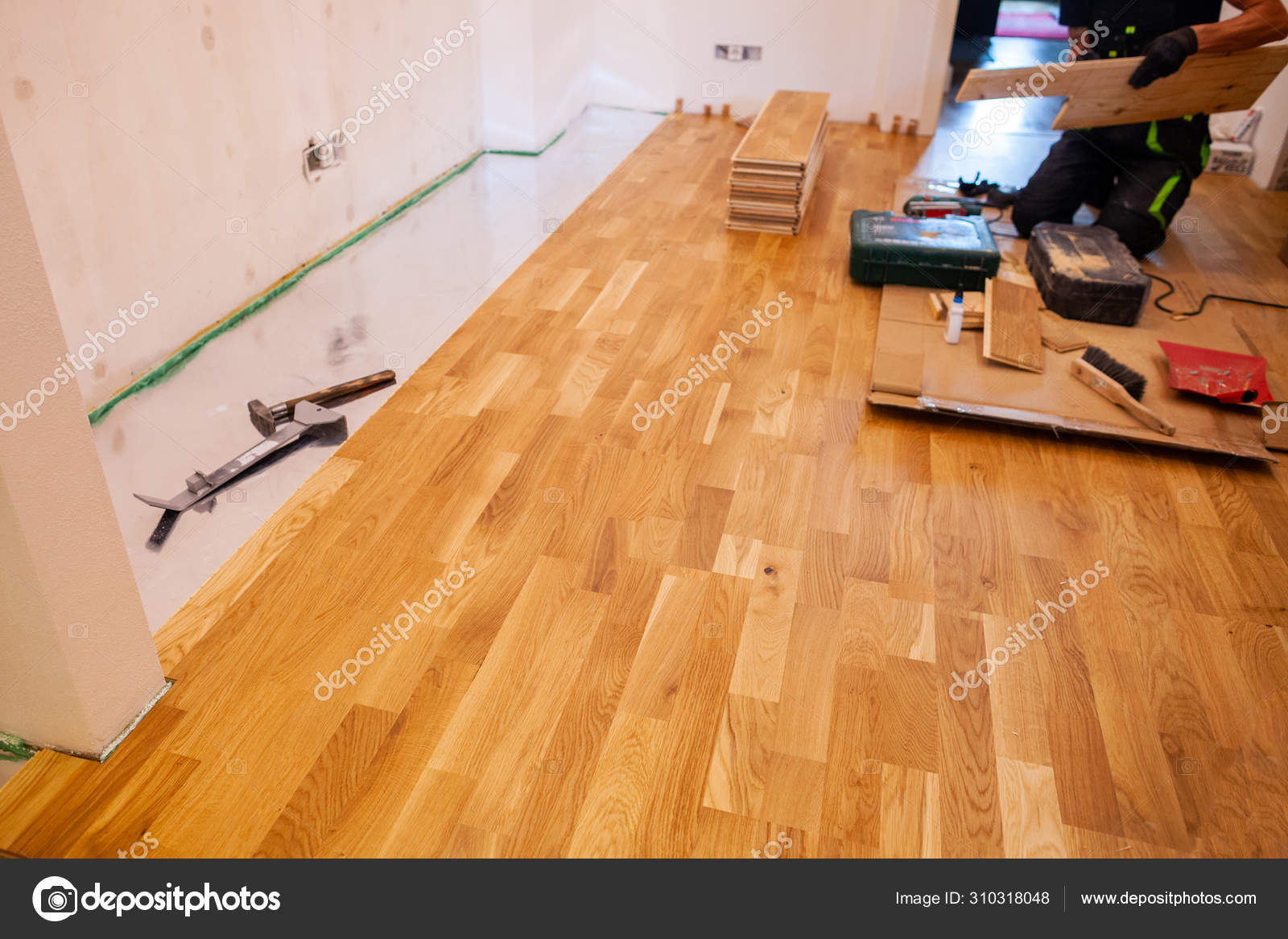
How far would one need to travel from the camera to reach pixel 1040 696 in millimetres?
1897

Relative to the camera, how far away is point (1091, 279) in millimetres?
3264

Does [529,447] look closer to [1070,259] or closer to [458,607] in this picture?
[458,607]

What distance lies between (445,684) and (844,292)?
8.15ft

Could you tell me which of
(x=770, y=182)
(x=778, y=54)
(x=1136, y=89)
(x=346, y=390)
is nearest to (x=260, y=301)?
(x=346, y=390)

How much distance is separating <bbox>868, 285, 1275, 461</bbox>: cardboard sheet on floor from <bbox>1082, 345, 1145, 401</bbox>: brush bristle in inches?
2.3

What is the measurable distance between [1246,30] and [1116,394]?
5.83 ft

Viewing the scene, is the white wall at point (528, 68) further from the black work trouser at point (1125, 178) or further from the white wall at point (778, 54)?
the black work trouser at point (1125, 178)

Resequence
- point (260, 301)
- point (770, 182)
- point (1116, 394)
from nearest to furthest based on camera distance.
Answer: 1. point (1116, 394)
2. point (260, 301)
3. point (770, 182)

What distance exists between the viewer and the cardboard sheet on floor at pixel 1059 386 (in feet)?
8.89

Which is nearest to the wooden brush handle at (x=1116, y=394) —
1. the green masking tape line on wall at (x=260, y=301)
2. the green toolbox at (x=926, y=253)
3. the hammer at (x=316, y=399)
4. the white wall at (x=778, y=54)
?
the green toolbox at (x=926, y=253)

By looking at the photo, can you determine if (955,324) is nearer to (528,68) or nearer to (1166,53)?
(1166,53)

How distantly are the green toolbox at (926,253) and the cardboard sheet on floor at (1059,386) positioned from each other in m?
0.31

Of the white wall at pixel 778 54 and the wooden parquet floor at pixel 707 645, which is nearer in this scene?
the wooden parquet floor at pixel 707 645

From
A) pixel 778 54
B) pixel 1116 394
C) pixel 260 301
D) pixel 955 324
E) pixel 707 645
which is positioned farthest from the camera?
pixel 778 54
